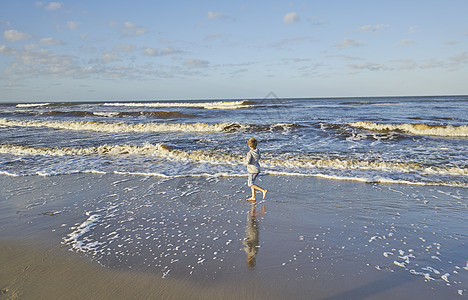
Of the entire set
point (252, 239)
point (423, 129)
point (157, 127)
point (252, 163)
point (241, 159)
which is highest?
point (157, 127)

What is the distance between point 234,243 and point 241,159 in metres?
6.19

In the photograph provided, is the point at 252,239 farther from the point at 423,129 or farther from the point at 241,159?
the point at 423,129

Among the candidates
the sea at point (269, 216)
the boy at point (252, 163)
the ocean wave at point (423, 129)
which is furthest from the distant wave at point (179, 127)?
the boy at point (252, 163)

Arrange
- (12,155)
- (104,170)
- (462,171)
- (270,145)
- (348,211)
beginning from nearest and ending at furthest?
(348,211) → (462,171) → (104,170) → (12,155) → (270,145)

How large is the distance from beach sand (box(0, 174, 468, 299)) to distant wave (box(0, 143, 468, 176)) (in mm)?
1861

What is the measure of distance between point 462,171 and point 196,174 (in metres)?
7.66

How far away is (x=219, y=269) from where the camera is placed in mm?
3596

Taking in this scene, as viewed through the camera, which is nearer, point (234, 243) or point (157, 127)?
point (234, 243)

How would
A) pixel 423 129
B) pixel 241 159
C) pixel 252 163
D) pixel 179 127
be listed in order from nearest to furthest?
1. pixel 252 163
2. pixel 241 159
3. pixel 423 129
4. pixel 179 127

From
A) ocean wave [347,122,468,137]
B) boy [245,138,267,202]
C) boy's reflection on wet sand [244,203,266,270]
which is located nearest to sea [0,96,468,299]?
boy's reflection on wet sand [244,203,266,270]

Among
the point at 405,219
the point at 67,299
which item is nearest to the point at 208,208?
the point at 67,299

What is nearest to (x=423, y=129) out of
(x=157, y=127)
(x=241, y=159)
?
(x=241, y=159)

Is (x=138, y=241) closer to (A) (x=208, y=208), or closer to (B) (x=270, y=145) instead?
(A) (x=208, y=208)

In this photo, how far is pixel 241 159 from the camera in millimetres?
10406
